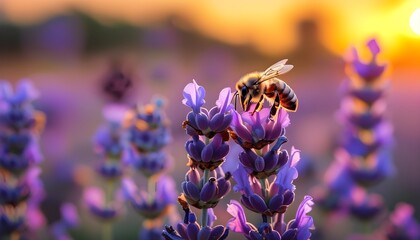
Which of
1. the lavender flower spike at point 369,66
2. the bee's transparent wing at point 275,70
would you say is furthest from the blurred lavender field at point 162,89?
the bee's transparent wing at point 275,70

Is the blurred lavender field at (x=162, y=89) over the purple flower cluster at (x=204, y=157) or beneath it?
over

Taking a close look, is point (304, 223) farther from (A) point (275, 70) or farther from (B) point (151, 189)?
(B) point (151, 189)

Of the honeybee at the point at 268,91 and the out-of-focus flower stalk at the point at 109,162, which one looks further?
the out-of-focus flower stalk at the point at 109,162

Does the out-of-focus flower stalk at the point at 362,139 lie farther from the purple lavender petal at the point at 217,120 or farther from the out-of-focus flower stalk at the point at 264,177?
the purple lavender petal at the point at 217,120

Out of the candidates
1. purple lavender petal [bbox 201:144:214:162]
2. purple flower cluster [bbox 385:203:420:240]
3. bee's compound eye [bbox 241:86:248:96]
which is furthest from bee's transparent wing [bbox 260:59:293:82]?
purple flower cluster [bbox 385:203:420:240]

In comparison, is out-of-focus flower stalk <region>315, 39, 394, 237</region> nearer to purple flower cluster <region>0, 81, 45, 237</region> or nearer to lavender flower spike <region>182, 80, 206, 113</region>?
purple flower cluster <region>0, 81, 45, 237</region>

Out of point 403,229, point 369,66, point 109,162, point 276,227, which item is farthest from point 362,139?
point 276,227
